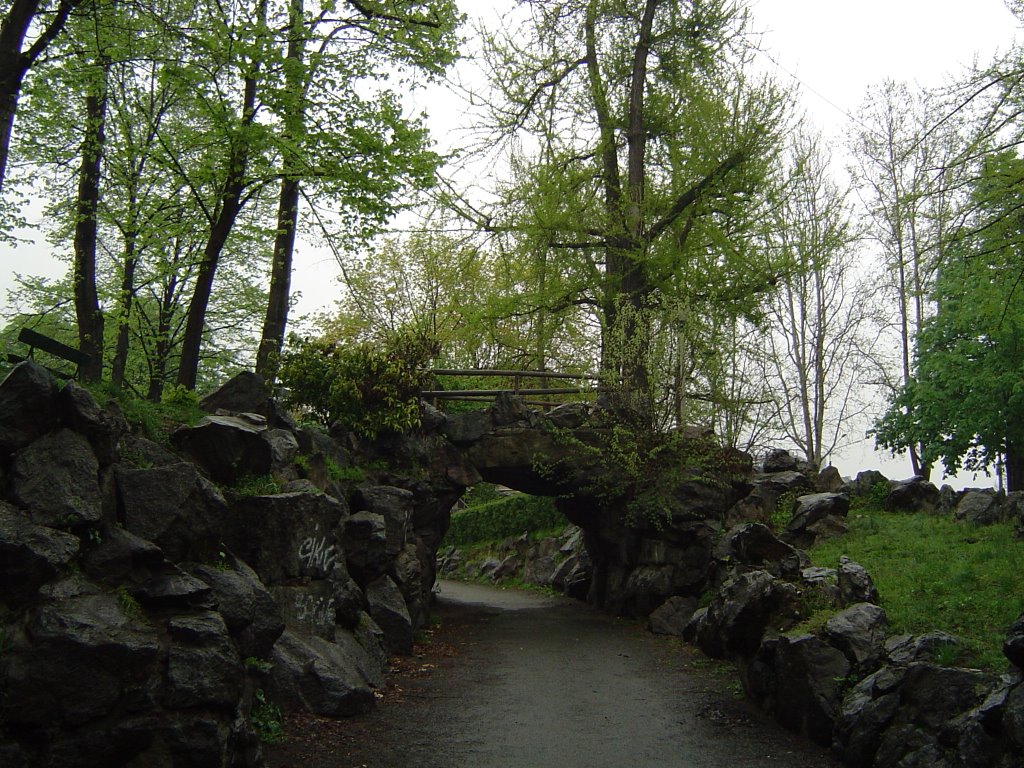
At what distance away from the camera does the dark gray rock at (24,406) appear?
282 inches

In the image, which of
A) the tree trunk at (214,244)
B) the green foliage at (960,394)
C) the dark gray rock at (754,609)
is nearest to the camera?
the dark gray rock at (754,609)

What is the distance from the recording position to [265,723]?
8.38 meters

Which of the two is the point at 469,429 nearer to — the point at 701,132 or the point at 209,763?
the point at 701,132

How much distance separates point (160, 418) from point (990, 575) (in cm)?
1073

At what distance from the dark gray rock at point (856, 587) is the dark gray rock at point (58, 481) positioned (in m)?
8.74

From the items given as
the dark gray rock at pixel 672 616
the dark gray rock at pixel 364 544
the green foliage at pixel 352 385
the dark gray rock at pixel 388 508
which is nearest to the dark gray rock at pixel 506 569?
the dark gray rock at pixel 672 616

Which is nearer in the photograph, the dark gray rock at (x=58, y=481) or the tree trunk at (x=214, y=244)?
the dark gray rock at (x=58, y=481)

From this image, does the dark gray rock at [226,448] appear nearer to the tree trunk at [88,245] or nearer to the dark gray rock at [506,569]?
the tree trunk at [88,245]

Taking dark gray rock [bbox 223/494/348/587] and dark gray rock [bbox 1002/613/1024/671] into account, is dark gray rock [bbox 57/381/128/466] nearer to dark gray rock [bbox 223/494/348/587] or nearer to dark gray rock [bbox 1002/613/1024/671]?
dark gray rock [bbox 223/494/348/587]

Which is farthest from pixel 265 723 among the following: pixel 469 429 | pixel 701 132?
pixel 701 132

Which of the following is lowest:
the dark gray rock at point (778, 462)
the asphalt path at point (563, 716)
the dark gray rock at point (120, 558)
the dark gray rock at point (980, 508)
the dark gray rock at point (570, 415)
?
the asphalt path at point (563, 716)

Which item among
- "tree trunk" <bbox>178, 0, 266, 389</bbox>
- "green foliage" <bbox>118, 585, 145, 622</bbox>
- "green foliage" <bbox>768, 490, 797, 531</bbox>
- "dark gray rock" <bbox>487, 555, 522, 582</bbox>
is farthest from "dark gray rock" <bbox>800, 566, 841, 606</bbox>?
"dark gray rock" <bbox>487, 555, 522, 582</bbox>

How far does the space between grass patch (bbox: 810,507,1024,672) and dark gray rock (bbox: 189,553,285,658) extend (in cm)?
695

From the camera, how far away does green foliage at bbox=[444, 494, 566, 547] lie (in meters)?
29.6
